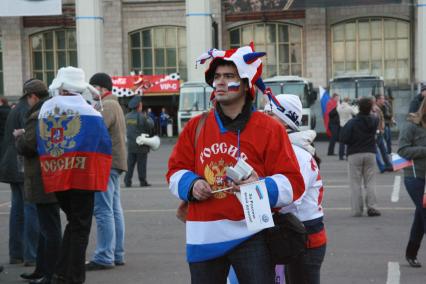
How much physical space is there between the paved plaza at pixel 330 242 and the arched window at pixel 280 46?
109ft

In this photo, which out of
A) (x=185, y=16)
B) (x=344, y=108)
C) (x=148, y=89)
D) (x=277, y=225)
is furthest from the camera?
(x=185, y=16)

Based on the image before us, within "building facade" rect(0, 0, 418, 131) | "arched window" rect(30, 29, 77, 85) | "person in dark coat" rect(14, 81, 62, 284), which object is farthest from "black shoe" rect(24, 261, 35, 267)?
"arched window" rect(30, 29, 77, 85)

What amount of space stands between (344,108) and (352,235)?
576 inches

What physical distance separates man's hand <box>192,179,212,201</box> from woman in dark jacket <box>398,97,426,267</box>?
4.69m

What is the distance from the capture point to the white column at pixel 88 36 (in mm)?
48031

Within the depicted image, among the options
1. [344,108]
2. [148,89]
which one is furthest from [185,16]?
[344,108]

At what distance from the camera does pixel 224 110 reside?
4891 millimetres

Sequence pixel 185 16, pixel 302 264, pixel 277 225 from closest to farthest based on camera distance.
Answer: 1. pixel 277 225
2. pixel 302 264
3. pixel 185 16

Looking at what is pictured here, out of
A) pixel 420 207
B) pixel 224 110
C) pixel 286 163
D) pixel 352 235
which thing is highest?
pixel 224 110

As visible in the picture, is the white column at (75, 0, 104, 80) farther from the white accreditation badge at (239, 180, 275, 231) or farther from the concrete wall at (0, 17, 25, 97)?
the white accreditation badge at (239, 180, 275, 231)

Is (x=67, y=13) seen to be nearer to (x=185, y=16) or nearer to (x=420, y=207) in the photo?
(x=185, y=16)

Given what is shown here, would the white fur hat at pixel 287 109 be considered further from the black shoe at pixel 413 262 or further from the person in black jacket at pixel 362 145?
the person in black jacket at pixel 362 145

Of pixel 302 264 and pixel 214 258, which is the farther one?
pixel 302 264

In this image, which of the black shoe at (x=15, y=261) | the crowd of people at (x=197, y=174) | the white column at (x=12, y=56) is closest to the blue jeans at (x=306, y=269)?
the crowd of people at (x=197, y=174)
